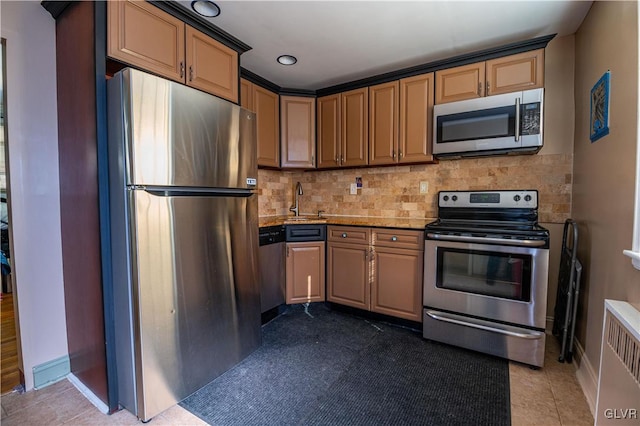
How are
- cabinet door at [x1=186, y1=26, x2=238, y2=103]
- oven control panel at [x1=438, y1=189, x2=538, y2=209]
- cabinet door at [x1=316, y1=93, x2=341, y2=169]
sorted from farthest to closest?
cabinet door at [x1=316, y1=93, x2=341, y2=169] < oven control panel at [x1=438, y1=189, x2=538, y2=209] < cabinet door at [x1=186, y1=26, x2=238, y2=103]

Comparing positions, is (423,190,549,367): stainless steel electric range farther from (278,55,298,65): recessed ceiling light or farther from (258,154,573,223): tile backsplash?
(278,55,298,65): recessed ceiling light

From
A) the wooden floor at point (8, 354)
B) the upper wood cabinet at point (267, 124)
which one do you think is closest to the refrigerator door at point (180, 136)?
the upper wood cabinet at point (267, 124)

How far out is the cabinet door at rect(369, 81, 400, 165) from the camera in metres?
2.70

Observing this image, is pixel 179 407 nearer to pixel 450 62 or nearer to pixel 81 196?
pixel 81 196

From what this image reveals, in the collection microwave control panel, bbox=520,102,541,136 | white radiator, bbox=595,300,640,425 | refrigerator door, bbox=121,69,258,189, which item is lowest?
white radiator, bbox=595,300,640,425

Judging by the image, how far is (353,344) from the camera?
2213 mm

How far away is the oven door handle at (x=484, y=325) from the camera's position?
74.2 inches

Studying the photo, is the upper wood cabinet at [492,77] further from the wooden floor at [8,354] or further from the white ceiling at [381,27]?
the wooden floor at [8,354]

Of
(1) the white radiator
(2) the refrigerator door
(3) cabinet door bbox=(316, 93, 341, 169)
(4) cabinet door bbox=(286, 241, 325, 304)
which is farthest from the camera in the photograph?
(3) cabinet door bbox=(316, 93, 341, 169)

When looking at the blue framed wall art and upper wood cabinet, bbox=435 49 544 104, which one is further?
upper wood cabinet, bbox=435 49 544 104

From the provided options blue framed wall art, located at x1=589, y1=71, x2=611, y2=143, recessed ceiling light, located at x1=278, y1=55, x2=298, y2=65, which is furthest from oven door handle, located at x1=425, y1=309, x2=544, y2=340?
recessed ceiling light, located at x1=278, y1=55, x2=298, y2=65

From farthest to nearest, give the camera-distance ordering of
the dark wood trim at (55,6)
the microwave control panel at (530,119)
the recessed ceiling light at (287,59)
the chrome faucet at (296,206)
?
1. the chrome faucet at (296,206)
2. the recessed ceiling light at (287,59)
3. the microwave control panel at (530,119)
4. the dark wood trim at (55,6)

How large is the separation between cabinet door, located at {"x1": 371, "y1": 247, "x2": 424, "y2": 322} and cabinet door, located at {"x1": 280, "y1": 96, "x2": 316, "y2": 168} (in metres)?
1.29

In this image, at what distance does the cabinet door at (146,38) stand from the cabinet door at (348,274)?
1.88 m
